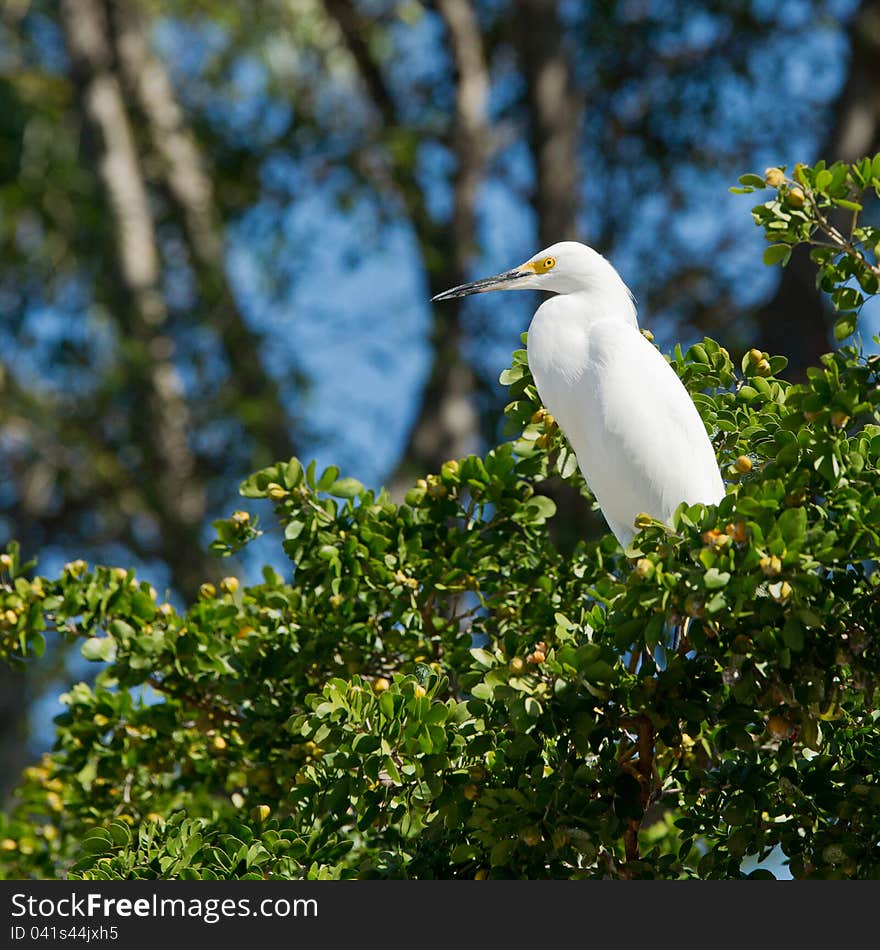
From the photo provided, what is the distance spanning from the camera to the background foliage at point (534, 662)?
1.81 meters

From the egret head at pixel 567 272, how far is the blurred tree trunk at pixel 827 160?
2.66 metres

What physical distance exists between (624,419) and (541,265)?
0.51 m

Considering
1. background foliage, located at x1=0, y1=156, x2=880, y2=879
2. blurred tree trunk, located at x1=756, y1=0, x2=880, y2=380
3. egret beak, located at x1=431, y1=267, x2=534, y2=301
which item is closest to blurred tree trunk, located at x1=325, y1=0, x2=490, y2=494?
blurred tree trunk, located at x1=756, y1=0, x2=880, y2=380

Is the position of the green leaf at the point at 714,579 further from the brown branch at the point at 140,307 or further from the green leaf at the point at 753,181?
the brown branch at the point at 140,307

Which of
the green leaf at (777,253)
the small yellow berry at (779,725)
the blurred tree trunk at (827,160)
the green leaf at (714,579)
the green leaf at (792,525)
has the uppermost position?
the blurred tree trunk at (827,160)

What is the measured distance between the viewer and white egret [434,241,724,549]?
2393 mm

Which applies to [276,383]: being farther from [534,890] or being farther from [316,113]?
[534,890]

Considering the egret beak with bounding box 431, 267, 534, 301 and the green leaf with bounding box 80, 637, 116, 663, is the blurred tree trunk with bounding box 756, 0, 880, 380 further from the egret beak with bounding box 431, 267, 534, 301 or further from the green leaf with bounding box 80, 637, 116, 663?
the green leaf with bounding box 80, 637, 116, 663

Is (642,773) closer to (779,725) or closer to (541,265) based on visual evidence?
(779,725)

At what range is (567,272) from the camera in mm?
2770

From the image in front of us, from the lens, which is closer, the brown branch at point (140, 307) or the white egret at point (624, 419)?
the white egret at point (624, 419)

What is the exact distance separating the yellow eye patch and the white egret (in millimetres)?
237

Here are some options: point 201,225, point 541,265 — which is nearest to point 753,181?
point 541,265

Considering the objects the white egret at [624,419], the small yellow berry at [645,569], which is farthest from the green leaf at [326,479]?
the small yellow berry at [645,569]
